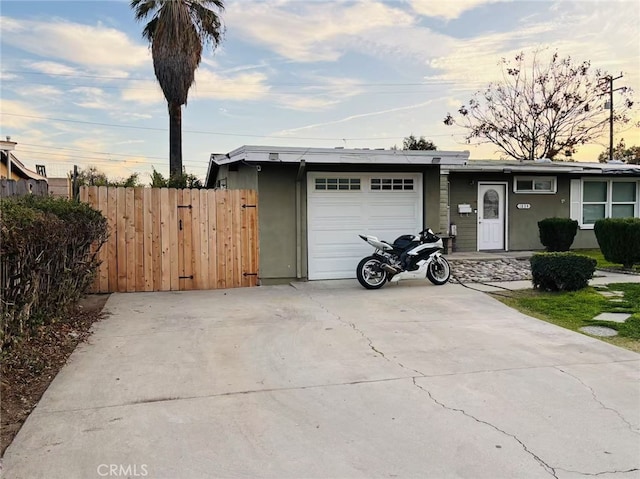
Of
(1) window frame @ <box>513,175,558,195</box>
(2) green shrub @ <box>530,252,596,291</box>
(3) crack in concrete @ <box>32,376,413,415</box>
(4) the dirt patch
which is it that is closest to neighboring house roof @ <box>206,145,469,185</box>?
(2) green shrub @ <box>530,252,596,291</box>

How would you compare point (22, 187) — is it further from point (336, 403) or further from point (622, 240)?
point (622, 240)

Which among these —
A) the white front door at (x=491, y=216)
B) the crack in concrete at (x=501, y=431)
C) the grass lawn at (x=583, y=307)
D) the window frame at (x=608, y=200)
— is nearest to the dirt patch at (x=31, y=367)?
the crack in concrete at (x=501, y=431)

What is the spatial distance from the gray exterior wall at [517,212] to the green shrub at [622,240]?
368 cm

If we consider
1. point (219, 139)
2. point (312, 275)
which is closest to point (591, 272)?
point (312, 275)

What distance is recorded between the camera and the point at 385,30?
1146 cm

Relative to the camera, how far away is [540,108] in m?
26.8

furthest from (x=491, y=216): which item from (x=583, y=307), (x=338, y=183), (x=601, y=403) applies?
(x=601, y=403)

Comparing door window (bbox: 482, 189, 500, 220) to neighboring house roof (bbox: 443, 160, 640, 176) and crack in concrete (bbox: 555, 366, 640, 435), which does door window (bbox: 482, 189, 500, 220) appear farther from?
crack in concrete (bbox: 555, 366, 640, 435)

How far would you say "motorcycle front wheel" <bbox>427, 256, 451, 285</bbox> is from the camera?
977cm

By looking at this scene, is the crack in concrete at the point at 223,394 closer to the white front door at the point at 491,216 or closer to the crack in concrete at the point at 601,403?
the crack in concrete at the point at 601,403

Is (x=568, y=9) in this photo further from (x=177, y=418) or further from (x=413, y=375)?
(x=177, y=418)

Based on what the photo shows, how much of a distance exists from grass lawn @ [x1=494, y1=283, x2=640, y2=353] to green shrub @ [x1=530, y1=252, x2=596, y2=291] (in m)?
0.15

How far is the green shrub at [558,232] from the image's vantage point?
14055 mm

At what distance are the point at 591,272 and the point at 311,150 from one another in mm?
5473
